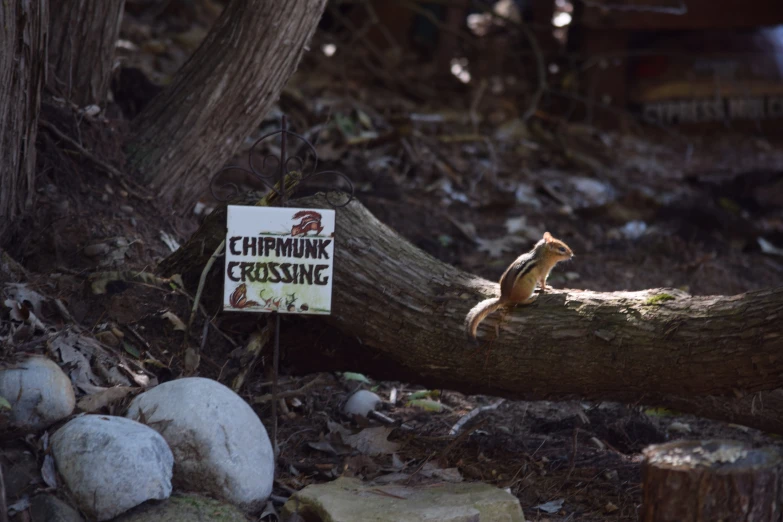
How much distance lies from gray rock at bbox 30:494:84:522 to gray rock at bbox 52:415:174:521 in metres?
0.04

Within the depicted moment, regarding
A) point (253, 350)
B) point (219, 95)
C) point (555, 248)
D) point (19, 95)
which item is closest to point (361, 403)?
point (253, 350)

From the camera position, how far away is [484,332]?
384 cm

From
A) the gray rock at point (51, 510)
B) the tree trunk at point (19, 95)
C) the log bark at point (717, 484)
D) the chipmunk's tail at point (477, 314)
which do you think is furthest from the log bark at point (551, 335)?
the gray rock at point (51, 510)

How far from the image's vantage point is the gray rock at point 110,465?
295 centimetres

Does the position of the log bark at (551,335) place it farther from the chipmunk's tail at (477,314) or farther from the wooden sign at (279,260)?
the wooden sign at (279,260)

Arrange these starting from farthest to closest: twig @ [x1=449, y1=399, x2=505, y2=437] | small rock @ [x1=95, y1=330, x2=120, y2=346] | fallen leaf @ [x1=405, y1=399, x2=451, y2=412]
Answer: fallen leaf @ [x1=405, y1=399, x2=451, y2=412] → twig @ [x1=449, y1=399, x2=505, y2=437] → small rock @ [x1=95, y1=330, x2=120, y2=346]

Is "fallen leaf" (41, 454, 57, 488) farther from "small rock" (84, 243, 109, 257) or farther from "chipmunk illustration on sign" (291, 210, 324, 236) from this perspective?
"small rock" (84, 243, 109, 257)

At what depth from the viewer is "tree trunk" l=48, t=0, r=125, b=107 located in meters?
5.02

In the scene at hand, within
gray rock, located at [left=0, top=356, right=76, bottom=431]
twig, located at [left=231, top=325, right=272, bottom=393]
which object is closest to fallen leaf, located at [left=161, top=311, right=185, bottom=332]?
twig, located at [left=231, top=325, right=272, bottom=393]

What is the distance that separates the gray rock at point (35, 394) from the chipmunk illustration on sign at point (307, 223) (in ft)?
3.67

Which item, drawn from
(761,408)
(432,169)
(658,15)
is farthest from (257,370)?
(658,15)

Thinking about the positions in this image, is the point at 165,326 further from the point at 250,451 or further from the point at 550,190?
the point at 550,190

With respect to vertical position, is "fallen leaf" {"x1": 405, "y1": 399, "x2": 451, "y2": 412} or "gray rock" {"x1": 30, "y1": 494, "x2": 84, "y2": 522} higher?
"fallen leaf" {"x1": 405, "y1": 399, "x2": 451, "y2": 412}

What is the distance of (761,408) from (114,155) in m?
3.76
